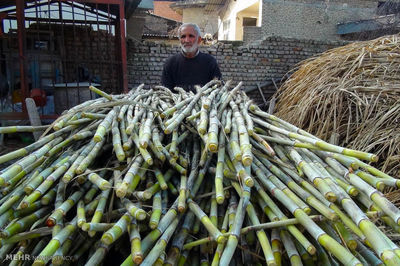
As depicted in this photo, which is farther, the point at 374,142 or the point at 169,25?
the point at 169,25

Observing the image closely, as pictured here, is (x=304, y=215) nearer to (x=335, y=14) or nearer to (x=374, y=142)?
(x=374, y=142)

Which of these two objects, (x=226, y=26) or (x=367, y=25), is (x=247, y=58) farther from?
(x=226, y=26)

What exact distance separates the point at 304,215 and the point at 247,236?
0.22m

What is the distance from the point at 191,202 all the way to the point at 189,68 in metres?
2.43

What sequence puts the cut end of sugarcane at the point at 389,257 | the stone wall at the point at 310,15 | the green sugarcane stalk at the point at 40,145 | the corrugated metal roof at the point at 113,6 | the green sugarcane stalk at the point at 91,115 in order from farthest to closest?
the stone wall at the point at 310,15 → the corrugated metal roof at the point at 113,6 → the green sugarcane stalk at the point at 91,115 → the green sugarcane stalk at the point at 40,145 → the cut end of sugarcane at the point at 389,257

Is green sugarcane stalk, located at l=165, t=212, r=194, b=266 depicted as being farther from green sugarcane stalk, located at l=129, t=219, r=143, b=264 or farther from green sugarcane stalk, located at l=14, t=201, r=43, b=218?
green sugarcane stalk, located at l=14, t=201, r=43, b=218

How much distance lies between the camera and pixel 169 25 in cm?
1538

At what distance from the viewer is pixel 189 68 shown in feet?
10.7

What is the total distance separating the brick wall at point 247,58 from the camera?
659 cm

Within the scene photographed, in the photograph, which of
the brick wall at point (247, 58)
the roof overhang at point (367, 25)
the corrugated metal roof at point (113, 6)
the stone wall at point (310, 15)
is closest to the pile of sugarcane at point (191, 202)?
the corrugated metal roof at point (113, 6)

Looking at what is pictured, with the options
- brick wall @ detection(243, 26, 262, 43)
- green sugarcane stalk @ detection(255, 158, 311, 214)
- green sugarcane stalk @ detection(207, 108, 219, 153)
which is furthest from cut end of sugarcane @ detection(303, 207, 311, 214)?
brick wall @ detection(243, 26, 262, 43)

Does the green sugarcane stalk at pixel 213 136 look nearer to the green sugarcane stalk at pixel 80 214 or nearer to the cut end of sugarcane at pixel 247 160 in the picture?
the cut end of sugarcane at pixel 247 160

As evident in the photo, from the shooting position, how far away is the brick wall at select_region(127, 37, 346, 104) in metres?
6.59

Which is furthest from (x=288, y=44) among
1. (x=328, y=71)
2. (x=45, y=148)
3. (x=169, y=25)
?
(x=169, y=25)
